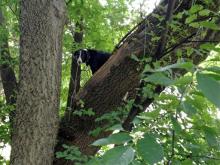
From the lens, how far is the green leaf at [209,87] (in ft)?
2.13

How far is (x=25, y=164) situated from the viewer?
251 cm

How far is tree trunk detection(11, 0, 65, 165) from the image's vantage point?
8.30 ft

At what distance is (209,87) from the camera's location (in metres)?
0.67

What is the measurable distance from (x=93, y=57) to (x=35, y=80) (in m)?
1.34

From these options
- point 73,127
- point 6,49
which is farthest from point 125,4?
point 73,127

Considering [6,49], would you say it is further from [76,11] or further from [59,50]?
[59,50]

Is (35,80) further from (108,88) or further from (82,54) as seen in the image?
(82,54)

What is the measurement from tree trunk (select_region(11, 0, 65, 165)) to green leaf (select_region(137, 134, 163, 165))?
1846mm

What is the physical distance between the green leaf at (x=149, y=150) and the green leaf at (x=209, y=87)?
0.17m

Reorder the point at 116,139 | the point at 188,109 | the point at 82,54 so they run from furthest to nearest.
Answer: the point at 82,54 → the point at 188,109 → the point at 116,139

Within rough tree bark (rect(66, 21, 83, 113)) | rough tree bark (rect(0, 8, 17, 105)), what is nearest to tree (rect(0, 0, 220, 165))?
rough tree bark (rect(66, 21, 83, 113))

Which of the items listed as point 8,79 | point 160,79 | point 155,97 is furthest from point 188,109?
point 8,79

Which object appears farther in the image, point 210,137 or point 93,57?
point 93,57

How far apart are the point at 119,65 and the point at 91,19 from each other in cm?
121
